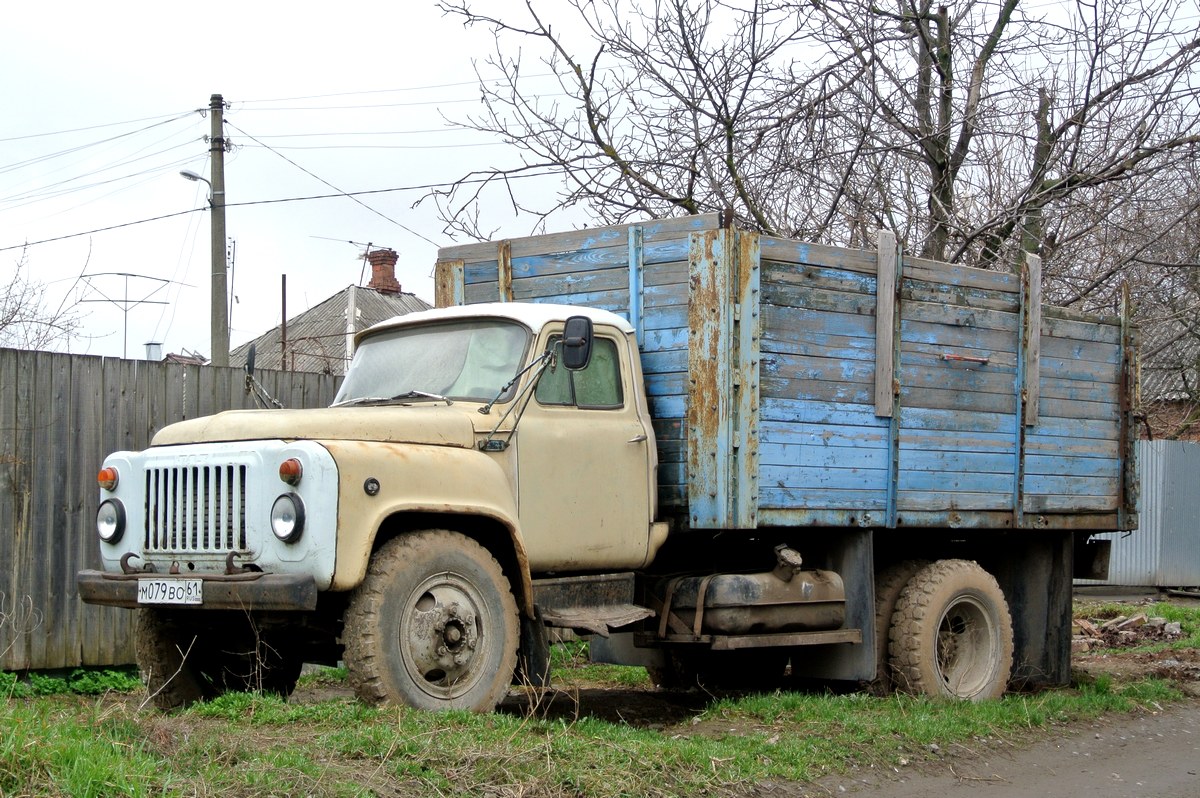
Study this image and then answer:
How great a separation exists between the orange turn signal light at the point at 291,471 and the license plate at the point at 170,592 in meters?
0.65

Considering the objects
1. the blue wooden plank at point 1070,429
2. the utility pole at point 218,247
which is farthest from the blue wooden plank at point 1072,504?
the utility pole at point 218,247

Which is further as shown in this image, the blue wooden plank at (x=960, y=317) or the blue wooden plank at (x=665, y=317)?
the blue wooden plank at (x=960, y=317)

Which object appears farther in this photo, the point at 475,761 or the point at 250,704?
the point at 250,704

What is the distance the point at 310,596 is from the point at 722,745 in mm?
2066

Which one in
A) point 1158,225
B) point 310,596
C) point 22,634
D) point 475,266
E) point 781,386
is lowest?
point 22,634

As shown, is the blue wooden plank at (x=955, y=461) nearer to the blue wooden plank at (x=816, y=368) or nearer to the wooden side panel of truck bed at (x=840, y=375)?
the wooden side panel of truck bed at (x=840, y=375)

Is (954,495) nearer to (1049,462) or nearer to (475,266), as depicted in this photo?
(1049,462)

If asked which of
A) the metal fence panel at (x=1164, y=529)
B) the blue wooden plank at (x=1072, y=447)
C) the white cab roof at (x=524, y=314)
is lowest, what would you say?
the metal fence panel at (x=1164, y=529)

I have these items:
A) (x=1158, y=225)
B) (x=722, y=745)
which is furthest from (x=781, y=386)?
(x=1158, y=225)

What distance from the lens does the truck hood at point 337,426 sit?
626 centimetres

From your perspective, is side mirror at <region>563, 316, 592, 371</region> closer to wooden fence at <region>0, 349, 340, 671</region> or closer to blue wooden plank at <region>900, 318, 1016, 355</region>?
blue wooden plank at <region>900, 318, 1016, 355</region>

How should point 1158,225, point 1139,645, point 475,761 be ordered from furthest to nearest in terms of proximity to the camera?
1. point 1158,225
2. point 1139,645
3. point 475,761

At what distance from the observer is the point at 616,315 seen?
7938mm

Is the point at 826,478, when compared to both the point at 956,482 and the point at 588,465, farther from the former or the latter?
the point at 588,465
